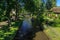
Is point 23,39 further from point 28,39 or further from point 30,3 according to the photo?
point 30,3

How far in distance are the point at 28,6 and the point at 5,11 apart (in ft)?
13.6

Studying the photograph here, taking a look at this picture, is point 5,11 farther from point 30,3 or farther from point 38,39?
point 38,39

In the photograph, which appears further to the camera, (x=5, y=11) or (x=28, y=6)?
(x=28, y=6)

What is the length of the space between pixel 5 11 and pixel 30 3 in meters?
4.15

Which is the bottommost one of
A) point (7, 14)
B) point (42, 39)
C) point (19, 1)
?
point (42, 39)

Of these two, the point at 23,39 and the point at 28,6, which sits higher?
the point at 28,6

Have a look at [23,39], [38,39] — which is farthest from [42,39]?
[23,39]

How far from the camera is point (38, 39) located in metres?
20.3

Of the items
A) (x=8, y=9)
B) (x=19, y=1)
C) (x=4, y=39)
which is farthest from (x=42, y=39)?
(x=19, y=1)

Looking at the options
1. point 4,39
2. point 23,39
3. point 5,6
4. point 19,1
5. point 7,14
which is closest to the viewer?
point 4,39

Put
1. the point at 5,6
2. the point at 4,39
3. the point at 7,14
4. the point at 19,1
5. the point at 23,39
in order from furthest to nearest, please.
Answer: the point at 19,1
the point at 7,14
the point at 5,6
the point at 23,39
the point at 4,39

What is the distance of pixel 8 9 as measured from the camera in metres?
25.2

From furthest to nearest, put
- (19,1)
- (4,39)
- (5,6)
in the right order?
(19,1) < (5,6) < (4,39)

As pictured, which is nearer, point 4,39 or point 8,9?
point 4,39
